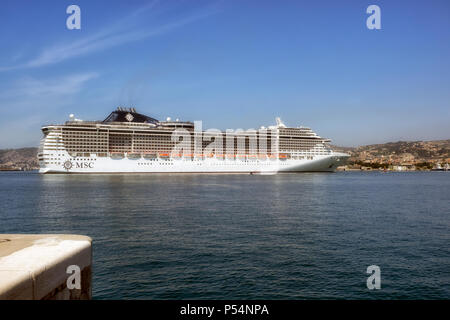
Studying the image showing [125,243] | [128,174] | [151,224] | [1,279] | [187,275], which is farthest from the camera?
[128,174]

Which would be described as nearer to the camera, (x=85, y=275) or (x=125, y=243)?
(x=85, y=275)

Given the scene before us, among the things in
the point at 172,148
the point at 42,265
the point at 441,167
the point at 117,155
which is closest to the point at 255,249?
the point at 42,265

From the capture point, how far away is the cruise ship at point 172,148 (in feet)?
232

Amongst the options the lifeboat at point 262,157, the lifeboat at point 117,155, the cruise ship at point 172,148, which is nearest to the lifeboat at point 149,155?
the cruise ship at point 172,148

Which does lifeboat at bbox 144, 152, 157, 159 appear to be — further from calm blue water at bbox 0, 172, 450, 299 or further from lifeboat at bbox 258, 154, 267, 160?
calm blue water at bbox 0, 172, 450, 299

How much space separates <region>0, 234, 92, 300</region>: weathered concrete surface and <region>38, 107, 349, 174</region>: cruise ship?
228ft

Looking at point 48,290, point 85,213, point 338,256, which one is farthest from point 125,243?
point 48,290

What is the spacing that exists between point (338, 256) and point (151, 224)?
355 inches

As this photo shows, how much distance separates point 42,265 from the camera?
319cm

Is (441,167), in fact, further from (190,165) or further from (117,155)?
(117,155)

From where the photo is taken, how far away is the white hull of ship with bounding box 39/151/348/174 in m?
70.0

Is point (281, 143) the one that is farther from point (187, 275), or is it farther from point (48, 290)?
point (48, 290)

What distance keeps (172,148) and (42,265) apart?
76745 mm

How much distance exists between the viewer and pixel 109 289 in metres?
8.96
